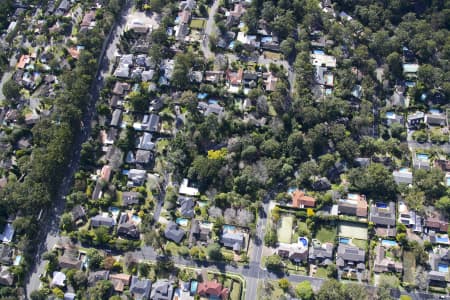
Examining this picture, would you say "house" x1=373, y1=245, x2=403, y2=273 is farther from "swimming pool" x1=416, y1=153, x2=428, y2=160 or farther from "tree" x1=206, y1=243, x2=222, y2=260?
"tree" x1=206, y1=243, x2=222, y2=260

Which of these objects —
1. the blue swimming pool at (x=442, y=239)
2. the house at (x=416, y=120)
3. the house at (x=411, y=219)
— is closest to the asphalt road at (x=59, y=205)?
the house at (x=411, y=219)

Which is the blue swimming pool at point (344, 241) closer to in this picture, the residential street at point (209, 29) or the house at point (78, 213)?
the house at point (78, 213)

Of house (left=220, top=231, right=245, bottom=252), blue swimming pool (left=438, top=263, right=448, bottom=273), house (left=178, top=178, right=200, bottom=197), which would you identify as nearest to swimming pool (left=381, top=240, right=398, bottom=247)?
blue swimming pool (left=438, top=263, right=448, bottom=273)

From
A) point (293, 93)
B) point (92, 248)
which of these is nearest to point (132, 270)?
point (92, 248)

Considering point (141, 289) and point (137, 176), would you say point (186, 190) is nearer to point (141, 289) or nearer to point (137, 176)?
point (137, 176)

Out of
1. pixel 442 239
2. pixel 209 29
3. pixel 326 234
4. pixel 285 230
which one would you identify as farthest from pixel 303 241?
pixel 209 29
